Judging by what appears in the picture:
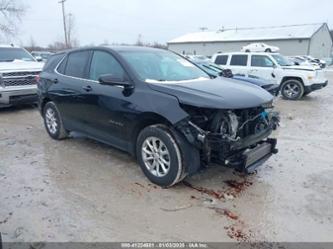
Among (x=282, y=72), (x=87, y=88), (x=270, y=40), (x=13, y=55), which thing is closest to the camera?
(x=87, y=88)

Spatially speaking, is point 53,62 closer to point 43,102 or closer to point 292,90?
point 43,102

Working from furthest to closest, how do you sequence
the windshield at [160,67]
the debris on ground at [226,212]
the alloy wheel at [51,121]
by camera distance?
the alloy wheel at [51,121] < the windshield at [160,67] < the debris on ground at [226,212]

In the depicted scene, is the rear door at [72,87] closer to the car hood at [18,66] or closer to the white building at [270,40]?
the car hood at [18,66]

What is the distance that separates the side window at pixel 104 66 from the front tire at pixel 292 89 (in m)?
9.37

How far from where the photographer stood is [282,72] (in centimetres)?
1269

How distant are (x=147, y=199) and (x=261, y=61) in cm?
1049

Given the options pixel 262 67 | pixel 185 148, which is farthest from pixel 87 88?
pixel 262 67

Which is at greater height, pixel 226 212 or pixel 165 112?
pixel 165 112

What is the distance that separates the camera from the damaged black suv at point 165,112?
394 centimetres

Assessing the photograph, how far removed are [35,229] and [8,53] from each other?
8282mm

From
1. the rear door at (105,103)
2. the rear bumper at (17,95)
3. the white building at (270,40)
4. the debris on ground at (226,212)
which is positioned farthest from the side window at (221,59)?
the white building at (270,40)

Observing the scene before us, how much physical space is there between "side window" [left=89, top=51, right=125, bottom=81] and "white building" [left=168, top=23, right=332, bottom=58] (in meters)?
50.9

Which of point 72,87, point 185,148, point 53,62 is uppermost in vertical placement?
point 53,62

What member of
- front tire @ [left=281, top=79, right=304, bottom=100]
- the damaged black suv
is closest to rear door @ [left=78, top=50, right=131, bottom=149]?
the damaged black suv
